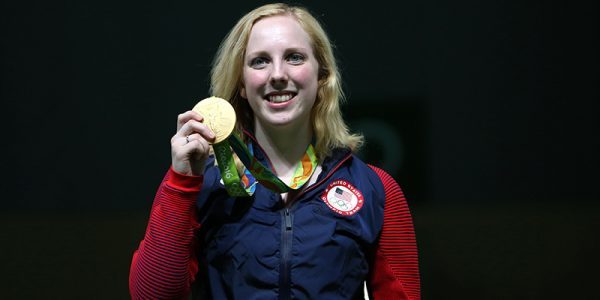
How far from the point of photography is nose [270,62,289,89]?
4.36 feet

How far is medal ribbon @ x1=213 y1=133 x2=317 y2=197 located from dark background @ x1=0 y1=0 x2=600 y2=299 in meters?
1.05

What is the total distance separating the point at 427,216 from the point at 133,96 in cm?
122

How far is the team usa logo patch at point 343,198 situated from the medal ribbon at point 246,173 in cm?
6

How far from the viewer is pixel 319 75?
59.5 inches

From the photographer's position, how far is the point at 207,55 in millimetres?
2393

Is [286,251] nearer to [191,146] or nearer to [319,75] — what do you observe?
[191,146]

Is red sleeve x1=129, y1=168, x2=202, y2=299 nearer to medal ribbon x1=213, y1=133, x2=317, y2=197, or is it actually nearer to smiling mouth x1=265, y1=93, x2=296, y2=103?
medal ribbon x1=213, y1=133, x2=317, y2=197

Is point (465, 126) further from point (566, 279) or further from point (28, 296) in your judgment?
point (28, 296)

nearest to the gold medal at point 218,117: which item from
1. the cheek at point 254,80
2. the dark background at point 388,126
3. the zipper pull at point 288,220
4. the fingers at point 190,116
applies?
the fingers at point 190,116

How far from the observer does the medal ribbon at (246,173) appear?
50.2 inches

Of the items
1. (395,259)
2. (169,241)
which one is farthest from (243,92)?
(395,259)

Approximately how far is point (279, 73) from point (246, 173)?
24 centimetres

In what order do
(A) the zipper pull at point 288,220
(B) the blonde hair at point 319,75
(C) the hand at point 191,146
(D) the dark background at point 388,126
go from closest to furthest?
1. (C) the hand at point 191,146
2. (A) the zipper pull at point 288,220
3. (B) the blonde hair at point 319,75
4. (D) the dark background at point 388,126

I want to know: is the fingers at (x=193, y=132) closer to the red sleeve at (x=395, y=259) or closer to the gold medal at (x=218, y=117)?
the gold medal at (x=218, y=117)
